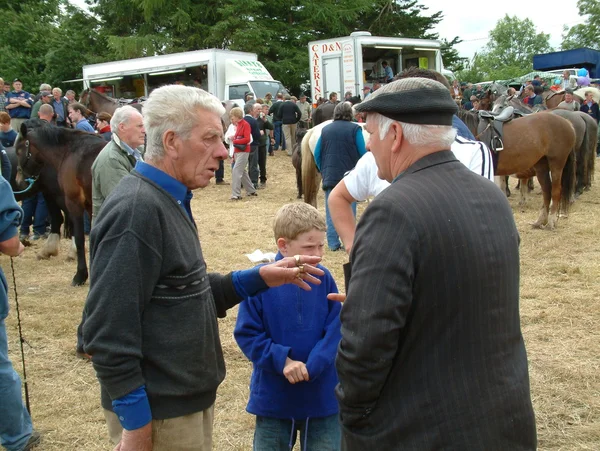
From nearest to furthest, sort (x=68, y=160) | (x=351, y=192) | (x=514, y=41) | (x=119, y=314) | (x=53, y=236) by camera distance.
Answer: (x=119, y=314)
(x=351, y=192)
(x=68, y=160)
(x=53, y=236)
(x=514, y=41)

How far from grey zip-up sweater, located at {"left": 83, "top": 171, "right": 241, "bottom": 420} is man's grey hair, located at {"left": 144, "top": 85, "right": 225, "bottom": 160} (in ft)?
0.41

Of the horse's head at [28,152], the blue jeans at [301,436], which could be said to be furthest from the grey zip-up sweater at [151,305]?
the horse's head at [28,152]

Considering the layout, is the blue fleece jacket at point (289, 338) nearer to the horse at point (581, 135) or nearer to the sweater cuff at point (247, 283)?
the sweater cuff at point (247, 283)

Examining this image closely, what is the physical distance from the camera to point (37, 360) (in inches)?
205

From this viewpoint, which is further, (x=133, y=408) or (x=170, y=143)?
(x=170, y=143)

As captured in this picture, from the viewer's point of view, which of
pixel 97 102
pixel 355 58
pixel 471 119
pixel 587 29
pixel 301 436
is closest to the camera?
pixel 301 436

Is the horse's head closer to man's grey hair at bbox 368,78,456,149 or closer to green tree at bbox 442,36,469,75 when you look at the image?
man's grey hair at bbox 368,78,456,149

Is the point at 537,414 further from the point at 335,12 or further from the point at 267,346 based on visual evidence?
the point at 335,12

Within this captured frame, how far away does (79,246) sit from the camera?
7.09 m

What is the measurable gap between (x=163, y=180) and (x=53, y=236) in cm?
724

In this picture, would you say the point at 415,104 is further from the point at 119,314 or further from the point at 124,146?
the point at 124,146

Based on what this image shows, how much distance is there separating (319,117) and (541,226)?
289 inches

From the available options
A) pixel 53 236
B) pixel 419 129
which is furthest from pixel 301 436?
pixel 53 236

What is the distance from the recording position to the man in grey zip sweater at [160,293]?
179 centimetres
